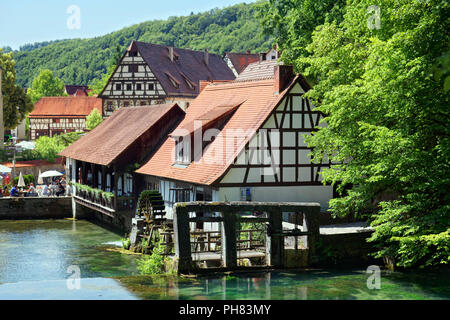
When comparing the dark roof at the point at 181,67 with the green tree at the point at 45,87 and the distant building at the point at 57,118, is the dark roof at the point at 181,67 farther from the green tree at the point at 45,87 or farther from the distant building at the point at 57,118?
the green tree at the point at 45,87

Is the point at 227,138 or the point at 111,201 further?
the point at 111,201

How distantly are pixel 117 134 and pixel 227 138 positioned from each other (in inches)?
475

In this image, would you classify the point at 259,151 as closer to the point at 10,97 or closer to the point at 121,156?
the point at 121,156

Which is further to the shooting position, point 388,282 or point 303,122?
point 303,122

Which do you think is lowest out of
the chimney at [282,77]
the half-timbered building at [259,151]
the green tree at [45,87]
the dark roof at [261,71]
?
the half-timbered building at [259,151]

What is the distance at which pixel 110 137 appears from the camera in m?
39.9

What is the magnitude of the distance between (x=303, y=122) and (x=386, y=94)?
28.5ft

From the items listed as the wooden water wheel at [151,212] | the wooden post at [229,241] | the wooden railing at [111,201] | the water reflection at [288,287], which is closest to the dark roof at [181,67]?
the wooden railing at [111,201]

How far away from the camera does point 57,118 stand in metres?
90.1

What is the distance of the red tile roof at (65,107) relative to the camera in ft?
295

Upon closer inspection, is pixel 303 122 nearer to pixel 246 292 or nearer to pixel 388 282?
pixel 388 282

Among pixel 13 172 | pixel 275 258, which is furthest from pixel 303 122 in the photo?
pixel 13 172

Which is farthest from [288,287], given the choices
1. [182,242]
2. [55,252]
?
[55,252]

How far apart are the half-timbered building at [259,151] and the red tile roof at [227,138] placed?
0.12 ft
